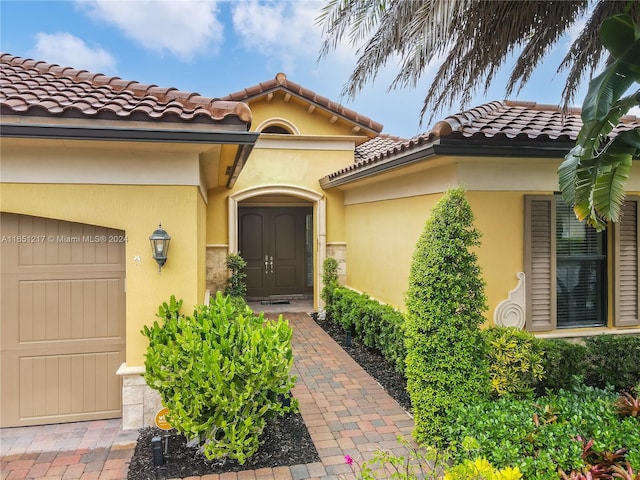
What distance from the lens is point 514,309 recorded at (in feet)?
22.6

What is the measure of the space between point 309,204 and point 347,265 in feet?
10.6

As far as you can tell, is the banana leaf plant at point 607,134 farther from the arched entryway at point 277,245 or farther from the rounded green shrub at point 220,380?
the arched entryway at point 277,245

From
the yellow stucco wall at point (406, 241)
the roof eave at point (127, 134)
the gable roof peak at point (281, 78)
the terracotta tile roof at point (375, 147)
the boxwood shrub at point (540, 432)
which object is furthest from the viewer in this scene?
the terracotta tile roof at point (375, 147)

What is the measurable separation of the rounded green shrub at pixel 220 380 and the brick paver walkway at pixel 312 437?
1.51ft

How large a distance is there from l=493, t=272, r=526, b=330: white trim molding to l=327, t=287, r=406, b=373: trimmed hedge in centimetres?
153

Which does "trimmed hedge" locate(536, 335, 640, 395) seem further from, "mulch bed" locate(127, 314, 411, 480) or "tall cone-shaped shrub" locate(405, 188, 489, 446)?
"mulch bed" locate(127, 314, 411, 480)

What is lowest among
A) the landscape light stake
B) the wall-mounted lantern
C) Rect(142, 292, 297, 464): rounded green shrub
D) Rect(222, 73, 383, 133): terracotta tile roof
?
the landscape light stake

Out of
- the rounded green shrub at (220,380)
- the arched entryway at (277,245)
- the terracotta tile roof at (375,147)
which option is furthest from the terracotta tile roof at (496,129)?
the arched entryway at (277,245)

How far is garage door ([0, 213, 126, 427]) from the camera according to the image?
5789mm

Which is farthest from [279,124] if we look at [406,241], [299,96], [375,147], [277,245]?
[406,241]

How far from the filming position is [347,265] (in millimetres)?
13188

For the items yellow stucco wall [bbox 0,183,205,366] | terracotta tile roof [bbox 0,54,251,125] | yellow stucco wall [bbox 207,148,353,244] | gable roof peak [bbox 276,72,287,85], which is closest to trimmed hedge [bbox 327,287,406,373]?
yellow stucco wall [bbox 207,148,353,244]

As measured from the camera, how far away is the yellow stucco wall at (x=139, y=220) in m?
5.61

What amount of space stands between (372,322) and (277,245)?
287 inches
